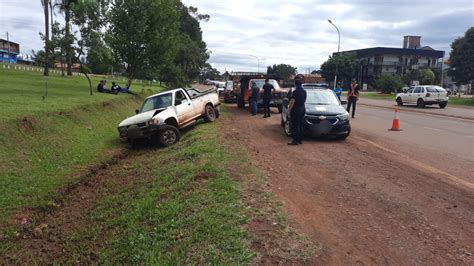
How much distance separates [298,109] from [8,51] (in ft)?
337

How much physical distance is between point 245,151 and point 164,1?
23.0 meters

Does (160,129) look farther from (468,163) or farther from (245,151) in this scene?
(468,163)

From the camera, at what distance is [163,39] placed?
2953 cm

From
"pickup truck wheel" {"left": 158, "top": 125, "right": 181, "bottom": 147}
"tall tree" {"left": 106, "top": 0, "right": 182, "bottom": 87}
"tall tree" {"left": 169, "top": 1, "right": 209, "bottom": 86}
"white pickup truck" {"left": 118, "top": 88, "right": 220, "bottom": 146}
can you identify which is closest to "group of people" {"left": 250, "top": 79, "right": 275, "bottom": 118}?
"white pickup truck" {"left": 118, "top": 88, "right": 220, "bottom": 146}

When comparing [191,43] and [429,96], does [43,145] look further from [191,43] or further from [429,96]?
[191,43]

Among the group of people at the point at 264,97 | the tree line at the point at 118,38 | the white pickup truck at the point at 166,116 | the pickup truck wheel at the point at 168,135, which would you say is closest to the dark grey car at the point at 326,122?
the pickup truck wheel at the point at 168,135

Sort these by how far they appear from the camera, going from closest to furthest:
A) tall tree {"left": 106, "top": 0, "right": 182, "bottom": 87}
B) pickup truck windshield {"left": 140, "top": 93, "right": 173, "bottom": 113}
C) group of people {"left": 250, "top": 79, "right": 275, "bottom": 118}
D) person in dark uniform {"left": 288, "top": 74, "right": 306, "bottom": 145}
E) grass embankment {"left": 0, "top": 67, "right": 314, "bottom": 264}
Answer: grass embankment {"left": 0, "top": 67, "right": 314, "bottom": 264}
person in dark uniform {"left": 288, "top": 74, "right": 306, "bottom": 145}
pickup truck windshield {"left": 140, "top": 93, "right": 173, "bottom": 113}
group of people {"left": 250, "top": 79, "right": 275, "bottom": 118}
tall tree {"left": 106, "top": 0, "right": 182, "bottom": 87}

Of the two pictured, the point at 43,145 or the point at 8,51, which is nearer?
the point at 43,145

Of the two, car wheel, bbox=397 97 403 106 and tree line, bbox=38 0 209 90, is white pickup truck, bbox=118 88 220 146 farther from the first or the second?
car wheel, bbox=397 97 403 106

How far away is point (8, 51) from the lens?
316 feet

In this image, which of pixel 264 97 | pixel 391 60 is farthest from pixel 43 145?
pixel 391 60

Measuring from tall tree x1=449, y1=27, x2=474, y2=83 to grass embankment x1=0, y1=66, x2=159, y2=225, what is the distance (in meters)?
53.3

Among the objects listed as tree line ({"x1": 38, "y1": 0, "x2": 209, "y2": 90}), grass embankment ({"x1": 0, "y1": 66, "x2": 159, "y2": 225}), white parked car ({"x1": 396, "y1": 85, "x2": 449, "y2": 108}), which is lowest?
grass embankment ({"x1": 0, "y1": 66, "x2": 159, "y2": 225})

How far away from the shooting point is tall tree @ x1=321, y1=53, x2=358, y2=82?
8283 centimetres
